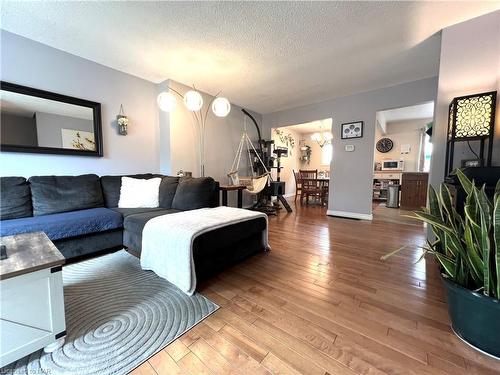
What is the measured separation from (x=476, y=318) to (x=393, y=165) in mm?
6106

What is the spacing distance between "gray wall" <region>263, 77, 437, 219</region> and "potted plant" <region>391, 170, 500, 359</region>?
287cm

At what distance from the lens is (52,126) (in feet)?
→ 8.09

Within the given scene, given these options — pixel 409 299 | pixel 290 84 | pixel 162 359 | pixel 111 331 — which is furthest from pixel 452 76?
pixel 111 331

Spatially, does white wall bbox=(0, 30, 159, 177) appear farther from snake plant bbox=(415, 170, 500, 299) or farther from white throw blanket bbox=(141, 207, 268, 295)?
snake plant bbox=(415, 170, 500, 299)

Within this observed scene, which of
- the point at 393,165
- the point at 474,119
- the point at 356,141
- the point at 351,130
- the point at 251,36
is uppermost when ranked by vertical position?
the point at 251,36

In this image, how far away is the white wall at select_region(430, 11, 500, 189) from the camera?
1.92 m

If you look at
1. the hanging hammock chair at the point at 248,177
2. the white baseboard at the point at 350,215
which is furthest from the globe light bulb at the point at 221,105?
the white baseboard at the point at 350,215

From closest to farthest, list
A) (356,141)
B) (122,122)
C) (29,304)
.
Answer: (29,304) < (122,122) < (356,141)

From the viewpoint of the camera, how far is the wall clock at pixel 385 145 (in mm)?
6336

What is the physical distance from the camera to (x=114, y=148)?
3.01 metres

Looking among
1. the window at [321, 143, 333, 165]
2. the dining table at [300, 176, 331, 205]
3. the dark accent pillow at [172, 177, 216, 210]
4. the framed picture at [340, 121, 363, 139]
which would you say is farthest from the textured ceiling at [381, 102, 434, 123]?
the dark accent pillow at [172, 177, 216, 210]

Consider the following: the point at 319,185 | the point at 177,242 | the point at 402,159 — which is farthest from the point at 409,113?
the point at 177,242

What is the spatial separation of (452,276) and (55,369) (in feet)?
6.88

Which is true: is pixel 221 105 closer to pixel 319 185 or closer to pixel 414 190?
pixel 319 185
